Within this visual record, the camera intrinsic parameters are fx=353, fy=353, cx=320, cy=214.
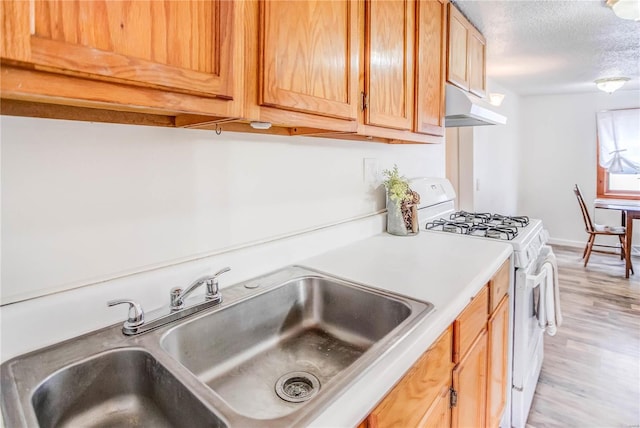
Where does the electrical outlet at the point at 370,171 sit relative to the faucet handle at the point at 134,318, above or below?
above

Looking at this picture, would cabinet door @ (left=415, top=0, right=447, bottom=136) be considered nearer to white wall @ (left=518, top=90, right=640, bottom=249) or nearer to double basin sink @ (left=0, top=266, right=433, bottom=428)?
double basin sink @ (left=0, top=266, right=433, bottom=428)

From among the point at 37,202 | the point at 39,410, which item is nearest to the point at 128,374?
the point at 39,410

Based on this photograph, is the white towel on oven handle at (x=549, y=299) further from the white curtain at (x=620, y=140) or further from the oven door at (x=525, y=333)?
the white curtain at (x=620, y=140)

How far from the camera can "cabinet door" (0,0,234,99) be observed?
48 centimetres

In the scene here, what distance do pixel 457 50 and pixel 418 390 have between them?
1.84 m

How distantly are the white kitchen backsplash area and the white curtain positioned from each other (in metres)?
5.20

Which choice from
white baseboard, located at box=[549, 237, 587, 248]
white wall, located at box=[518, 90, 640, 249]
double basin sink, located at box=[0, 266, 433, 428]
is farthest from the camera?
white baseboard, located at box=[549, 237, 587, 248]

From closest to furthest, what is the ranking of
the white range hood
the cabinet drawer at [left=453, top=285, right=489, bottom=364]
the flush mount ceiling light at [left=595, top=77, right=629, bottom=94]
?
the cabinet drawer at [left=453, top=285, right=489, bottom=364] < the white range hood < the flush mount ceiling light at [left=595, top=77, right=629, bottom=94]

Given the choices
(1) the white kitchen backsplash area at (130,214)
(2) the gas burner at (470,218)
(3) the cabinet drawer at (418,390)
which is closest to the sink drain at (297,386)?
(3) the cabinet drawer at (418,390)

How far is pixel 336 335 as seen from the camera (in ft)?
3.74

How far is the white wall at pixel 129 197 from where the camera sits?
0.74 meters

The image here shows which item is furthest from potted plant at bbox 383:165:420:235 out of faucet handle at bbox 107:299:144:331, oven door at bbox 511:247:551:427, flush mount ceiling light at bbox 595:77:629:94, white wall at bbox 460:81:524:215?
flush mount ceiling light at bbox 595:77:629:94

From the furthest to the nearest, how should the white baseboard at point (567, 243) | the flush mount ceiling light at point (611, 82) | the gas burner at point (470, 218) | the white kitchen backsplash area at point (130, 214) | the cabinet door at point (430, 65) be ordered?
the white baseboard at point (567, 243) → the flush mount ceiling light at point (611, 82) → the gas burner at point (470, 218) → the cabinet door at point (430, 65) → the white kitchen backsplash area at point (130, 214)

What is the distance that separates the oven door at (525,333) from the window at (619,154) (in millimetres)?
4068
